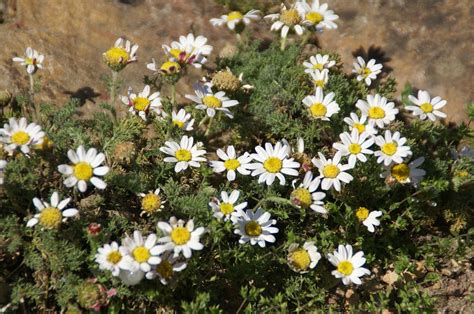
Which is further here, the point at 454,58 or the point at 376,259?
the point at 454,58

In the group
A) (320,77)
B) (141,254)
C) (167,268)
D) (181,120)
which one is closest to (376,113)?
(320,77)

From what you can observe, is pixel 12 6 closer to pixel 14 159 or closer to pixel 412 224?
pixel 14 159

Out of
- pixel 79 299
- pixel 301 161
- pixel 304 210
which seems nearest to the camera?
pixel 79 299

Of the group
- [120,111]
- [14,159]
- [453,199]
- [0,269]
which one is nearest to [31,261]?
[0,269]

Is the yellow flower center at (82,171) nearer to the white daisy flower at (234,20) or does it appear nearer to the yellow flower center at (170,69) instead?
the yellow flower center at (170,69)

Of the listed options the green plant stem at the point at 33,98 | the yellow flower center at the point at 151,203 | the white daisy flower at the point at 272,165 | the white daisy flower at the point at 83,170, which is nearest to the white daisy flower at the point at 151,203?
the yellow flower center at the point at 151,203

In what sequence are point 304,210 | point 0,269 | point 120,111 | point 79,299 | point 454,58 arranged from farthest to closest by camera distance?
point 454,58
point 120,111
point 304,210
point 0,269
point 79,299

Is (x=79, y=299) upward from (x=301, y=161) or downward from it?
downward
